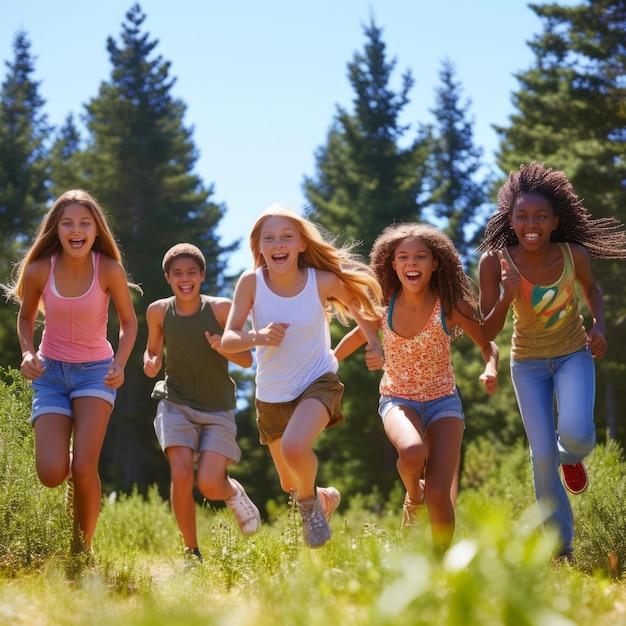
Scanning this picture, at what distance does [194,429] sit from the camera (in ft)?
20.0

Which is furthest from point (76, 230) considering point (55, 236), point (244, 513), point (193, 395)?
point (244, 513)

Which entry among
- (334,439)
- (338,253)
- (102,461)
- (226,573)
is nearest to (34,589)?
(226,573)

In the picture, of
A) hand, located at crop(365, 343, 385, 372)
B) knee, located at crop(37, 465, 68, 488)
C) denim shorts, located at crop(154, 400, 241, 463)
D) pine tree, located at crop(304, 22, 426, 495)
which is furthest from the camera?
pine tree, located at crop(304, 22, 426, 495)

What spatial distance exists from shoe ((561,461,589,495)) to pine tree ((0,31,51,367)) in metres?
21.4

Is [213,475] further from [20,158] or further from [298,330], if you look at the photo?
[20,158]

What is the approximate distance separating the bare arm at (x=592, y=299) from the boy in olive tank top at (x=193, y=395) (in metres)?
2.42

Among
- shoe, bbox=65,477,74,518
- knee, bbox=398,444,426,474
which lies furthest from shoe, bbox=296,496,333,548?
shoe, bbox=65,477,74,518

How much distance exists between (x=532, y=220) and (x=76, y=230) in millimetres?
3120

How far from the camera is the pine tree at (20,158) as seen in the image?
2950 cm

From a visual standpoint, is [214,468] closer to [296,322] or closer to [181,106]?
[296,322]

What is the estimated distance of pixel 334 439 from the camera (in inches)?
1102

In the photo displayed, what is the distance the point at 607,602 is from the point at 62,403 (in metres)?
3.71

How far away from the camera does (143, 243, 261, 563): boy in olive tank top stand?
19.6ft

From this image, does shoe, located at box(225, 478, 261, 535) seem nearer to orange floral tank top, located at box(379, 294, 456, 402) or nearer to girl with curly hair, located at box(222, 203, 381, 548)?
girl with curly hair, located at box(222, 203, 381, 548)
